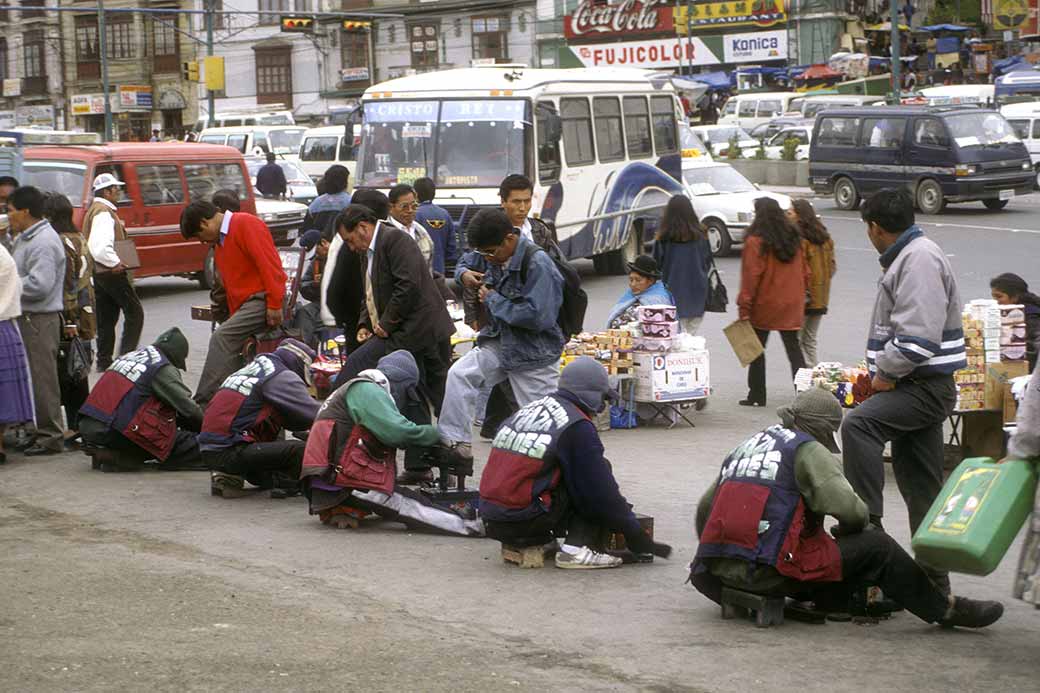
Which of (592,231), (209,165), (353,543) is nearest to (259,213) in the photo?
(209,165)

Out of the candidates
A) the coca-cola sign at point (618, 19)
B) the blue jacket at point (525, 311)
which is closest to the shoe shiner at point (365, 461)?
the blue jacket at point (525, 311)

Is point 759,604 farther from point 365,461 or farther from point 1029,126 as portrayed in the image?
point 1029,126

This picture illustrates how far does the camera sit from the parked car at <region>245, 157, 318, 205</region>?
29.0 m

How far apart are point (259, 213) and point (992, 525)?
64.6ft

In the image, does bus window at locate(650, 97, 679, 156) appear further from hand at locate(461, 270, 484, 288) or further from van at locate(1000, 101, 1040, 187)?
van at locate(1000, 101, 1040, 187)

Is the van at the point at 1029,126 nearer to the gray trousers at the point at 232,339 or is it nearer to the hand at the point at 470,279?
the hand at the point at 470,279

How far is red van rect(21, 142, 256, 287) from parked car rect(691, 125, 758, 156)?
23438 millimetres

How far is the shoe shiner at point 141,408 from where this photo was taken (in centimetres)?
973

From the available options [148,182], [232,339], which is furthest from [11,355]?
[148,182]

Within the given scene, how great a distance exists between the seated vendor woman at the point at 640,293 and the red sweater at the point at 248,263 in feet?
9.75

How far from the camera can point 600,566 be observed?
24.1 feet

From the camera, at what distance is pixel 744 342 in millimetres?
12117

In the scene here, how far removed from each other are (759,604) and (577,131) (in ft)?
48.5

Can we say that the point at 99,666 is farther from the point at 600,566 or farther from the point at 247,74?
the point at 247,74
